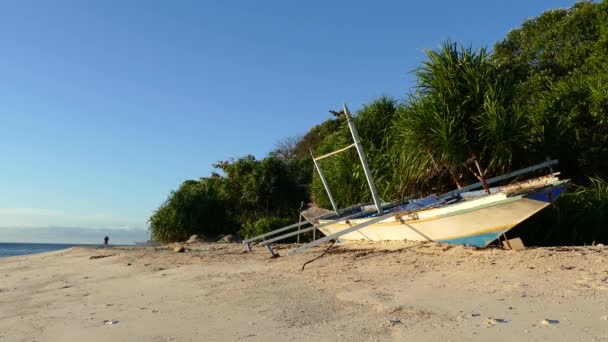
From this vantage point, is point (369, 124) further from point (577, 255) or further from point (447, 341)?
point (447, 341)

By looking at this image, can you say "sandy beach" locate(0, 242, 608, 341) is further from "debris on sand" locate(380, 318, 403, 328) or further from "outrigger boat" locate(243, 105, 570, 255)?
"outrigger boat" locate(243, 105, 570, 255)

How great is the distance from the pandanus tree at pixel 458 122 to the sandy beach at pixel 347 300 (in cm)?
221

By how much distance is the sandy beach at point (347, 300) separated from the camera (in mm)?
4266

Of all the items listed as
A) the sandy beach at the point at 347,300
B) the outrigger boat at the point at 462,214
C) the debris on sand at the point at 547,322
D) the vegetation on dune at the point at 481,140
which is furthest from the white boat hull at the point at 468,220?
the debris on sand at the point at 547,322

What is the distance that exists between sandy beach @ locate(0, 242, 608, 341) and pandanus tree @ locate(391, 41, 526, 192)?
7.26 ft

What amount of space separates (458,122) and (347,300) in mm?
5793

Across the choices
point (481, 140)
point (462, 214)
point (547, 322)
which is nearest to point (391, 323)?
point (547, 322)

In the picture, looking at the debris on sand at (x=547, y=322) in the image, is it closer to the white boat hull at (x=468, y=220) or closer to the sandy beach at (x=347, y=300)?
the sandy beach at (x=347, y=300)

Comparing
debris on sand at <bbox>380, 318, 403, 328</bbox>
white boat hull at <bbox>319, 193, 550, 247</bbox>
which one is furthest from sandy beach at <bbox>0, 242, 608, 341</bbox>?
white boat hull at <bbox>319, 193, 550, 247</bbox>

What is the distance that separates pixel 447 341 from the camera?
3.86m

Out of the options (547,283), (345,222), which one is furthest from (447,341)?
(345,222)

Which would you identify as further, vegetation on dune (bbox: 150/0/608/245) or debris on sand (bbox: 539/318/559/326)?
vegetation on dune (bbox: 150/0/608/245)

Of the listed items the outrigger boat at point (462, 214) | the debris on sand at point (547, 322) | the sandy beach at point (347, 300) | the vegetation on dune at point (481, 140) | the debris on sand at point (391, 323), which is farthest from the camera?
the vegetation on dune at point (481, 140)

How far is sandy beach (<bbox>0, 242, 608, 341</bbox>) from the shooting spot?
4266mm
